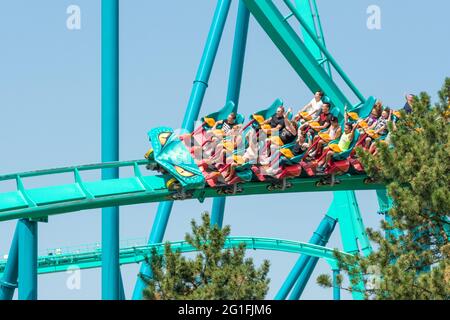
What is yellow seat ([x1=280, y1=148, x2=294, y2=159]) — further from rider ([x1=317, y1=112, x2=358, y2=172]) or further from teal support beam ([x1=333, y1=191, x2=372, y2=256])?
teal support beam ([x1=333, y1=191, x2=372, y2=256])

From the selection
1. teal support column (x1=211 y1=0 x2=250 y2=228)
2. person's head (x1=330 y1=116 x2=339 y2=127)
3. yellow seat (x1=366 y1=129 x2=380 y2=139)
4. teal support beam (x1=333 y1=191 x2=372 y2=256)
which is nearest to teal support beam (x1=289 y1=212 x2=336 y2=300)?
teal support beam (x1=333 y1=191 x2=372 y2=256)

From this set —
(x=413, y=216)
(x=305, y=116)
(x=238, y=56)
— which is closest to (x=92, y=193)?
(x=305, y=116)

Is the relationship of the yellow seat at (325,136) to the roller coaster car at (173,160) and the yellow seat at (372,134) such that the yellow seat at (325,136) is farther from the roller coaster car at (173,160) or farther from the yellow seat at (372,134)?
the roller coaster car at (173,160)

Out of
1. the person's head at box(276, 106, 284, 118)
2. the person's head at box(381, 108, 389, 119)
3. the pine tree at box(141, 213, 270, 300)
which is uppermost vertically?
the person's head at box(381, 108, 389, 119)

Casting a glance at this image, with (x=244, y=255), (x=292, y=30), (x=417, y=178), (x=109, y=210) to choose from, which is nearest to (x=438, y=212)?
(x=417, y=178)

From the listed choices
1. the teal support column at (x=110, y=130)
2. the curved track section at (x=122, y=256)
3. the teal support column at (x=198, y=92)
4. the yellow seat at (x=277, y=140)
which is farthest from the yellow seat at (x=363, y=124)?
the curved track section at (x=122, y=256)
